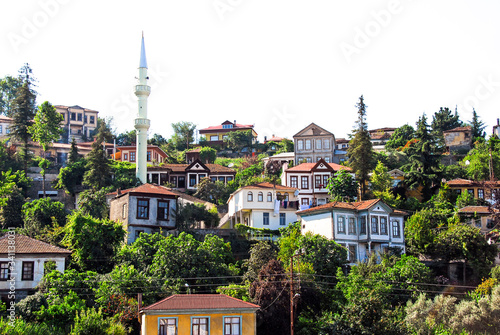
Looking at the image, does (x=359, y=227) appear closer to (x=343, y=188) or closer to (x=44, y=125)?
(x=343, y=188)

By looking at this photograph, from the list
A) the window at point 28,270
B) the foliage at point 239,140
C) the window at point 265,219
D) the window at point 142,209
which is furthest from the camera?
the foliage at point 239,140

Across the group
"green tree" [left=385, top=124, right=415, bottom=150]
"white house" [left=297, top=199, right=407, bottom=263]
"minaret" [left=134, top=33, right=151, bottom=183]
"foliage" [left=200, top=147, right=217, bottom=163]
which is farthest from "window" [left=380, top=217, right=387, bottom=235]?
"foliage" [left=200, top=147, right=217, bottom=163]

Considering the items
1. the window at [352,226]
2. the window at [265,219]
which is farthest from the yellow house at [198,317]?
the window at [265,219]

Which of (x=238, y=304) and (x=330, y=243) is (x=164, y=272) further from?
(x=330, y=243)

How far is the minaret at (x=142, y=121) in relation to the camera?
6444 centimetres

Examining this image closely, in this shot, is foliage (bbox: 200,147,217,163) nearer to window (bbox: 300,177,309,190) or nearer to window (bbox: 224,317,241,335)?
window (bbox: 300,177,309,190)

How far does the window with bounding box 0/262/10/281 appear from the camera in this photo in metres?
38.1

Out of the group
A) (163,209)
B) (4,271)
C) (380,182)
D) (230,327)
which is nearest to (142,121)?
(163,209)

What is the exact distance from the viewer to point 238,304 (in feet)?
111

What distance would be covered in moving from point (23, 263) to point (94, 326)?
9635 mm

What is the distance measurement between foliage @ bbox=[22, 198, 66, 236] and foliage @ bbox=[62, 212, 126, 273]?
9.19 metres

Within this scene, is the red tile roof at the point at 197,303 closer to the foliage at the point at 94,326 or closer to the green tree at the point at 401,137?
the foliage at the point at 94,326

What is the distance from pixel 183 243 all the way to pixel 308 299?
899cm

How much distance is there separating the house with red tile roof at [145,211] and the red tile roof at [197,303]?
14798 millimetres
